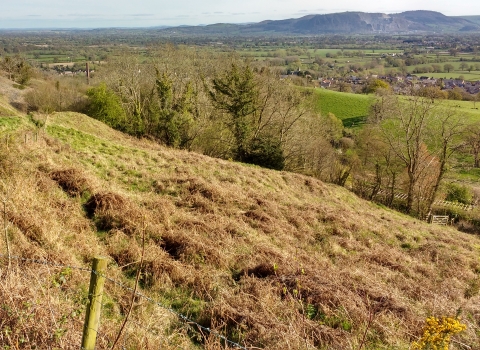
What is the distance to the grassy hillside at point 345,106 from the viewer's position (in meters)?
60.5

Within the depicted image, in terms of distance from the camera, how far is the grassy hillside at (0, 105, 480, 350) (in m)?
4.85

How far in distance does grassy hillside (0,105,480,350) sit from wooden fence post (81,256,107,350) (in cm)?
58

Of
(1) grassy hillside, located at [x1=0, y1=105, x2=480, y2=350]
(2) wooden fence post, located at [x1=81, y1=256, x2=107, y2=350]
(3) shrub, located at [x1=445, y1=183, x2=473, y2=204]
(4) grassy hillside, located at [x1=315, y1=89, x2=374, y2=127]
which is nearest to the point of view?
(2) wooden fence post, located at [x1=81, y1=256, x2=107, y2=350]

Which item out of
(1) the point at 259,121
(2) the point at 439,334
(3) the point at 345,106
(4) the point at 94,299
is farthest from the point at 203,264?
(3) the point at 345,106

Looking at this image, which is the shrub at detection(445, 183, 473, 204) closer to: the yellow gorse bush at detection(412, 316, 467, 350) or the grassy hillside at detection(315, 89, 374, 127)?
the grassy hillside at detection(315, 89, 374, 127)

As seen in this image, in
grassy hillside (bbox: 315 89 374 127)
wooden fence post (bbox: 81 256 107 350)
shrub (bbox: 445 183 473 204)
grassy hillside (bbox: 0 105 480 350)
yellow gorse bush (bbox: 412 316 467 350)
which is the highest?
wooden fence post (bbox: 81 256 107 350)

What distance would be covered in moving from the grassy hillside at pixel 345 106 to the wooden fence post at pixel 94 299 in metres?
58.4

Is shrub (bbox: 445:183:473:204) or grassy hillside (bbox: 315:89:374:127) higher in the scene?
grassy hillside (bbox: 315:89:374:127)

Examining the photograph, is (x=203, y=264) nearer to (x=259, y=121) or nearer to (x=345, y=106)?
(x=259, y=121)

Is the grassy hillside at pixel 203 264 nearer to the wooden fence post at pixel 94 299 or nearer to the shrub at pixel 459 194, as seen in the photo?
the wooden fence post at pixel 94 299

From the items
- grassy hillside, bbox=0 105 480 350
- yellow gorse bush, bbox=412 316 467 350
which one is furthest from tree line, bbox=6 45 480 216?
yellow gorse bush, bbox=412 316 467 350

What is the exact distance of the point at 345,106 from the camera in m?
64.4

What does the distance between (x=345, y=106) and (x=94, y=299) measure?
215 feet

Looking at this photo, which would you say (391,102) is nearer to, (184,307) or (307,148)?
(307,148)
